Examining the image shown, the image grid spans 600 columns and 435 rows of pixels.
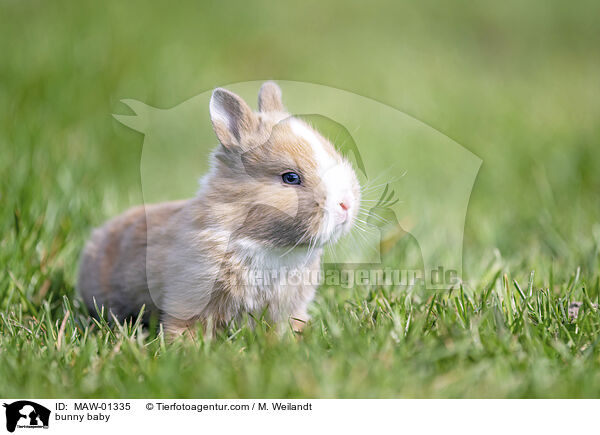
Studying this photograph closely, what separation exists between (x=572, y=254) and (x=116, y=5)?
5.11 meters

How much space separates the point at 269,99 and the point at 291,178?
1.78 ft

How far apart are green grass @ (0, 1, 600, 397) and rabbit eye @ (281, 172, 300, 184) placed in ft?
2.05

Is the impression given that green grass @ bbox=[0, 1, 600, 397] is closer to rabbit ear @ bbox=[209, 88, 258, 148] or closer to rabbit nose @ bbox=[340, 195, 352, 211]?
rabbit nose @ bbox=[340, 195, 352, 211]

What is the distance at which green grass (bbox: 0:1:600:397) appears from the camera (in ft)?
8.06

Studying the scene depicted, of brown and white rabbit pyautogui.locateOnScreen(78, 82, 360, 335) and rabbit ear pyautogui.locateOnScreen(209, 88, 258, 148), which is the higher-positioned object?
rabbit ear pyautogui.locateOnScreen(209, 88, 258, 148)

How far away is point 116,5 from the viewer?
688cm
